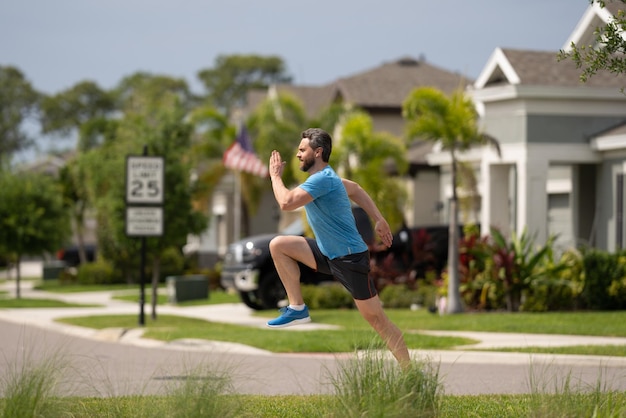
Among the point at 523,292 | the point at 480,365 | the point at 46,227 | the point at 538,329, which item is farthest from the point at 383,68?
the point at 480,365

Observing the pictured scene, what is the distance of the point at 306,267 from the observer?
2514 centimetres

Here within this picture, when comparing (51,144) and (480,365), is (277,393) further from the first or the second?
(51,144)

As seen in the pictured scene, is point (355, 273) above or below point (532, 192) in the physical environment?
below

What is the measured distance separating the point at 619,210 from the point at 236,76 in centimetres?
7977

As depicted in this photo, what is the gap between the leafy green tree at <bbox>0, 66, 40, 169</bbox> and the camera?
341ft

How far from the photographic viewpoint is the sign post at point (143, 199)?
21.5m

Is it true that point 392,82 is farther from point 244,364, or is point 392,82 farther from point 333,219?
point 333,219

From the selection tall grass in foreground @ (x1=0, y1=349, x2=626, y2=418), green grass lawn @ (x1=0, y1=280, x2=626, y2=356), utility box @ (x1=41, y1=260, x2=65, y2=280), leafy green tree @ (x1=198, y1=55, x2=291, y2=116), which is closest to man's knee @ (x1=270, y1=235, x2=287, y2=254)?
tall grass in foreground @ (x1=0, y1=349, x2=626, y2=418)

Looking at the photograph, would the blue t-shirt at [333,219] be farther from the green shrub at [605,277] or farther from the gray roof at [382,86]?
the gray roof at [382,86]

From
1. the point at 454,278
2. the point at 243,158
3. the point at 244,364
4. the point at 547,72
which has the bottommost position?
the point at 244,364

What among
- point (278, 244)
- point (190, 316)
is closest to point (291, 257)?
point (278, 244)

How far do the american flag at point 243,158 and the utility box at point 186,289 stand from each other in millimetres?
5526

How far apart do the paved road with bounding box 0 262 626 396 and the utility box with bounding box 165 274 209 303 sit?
23.6 ft

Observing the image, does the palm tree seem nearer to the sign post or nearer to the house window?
the house window
